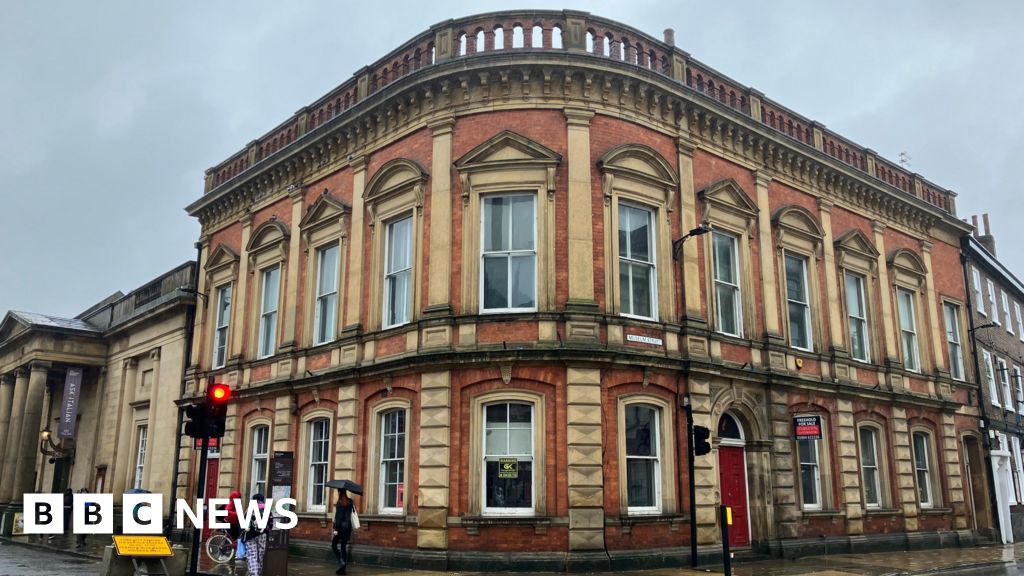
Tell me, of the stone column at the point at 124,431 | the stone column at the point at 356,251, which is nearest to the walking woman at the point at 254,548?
the stone column at the point at 356,251

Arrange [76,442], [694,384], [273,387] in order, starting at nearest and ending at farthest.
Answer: [694,384]
[273,387]
[76,442]

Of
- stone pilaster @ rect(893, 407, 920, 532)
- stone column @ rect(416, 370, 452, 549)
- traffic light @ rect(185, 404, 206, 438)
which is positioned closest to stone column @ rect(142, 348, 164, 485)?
stone column @ rect(416, 370, 452, 549)

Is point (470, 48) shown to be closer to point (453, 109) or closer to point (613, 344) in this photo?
point (453, 109)

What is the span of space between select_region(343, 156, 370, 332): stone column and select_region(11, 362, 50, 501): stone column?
1918 centimetres

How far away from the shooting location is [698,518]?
17688 millimetres

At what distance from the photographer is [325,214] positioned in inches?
878

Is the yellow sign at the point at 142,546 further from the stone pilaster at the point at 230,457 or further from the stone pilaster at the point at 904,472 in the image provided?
the stone pilaster at the point at 904,472

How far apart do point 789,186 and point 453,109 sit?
10169 mm

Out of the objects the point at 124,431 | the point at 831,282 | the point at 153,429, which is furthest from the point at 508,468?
the point at 124,431

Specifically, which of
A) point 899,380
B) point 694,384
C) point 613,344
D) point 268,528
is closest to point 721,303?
point 694,384

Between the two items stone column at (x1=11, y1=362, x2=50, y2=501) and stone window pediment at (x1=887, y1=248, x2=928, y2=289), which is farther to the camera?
stone column at (x1=11, y1=362, x2=50, y2=501)

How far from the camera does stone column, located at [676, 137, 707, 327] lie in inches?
752

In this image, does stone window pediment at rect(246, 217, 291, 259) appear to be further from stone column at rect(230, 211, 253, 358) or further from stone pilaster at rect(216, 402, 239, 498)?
stone pilaster at rect(216, 402, 239, 498)

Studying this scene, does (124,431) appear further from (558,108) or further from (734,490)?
(734,490)
